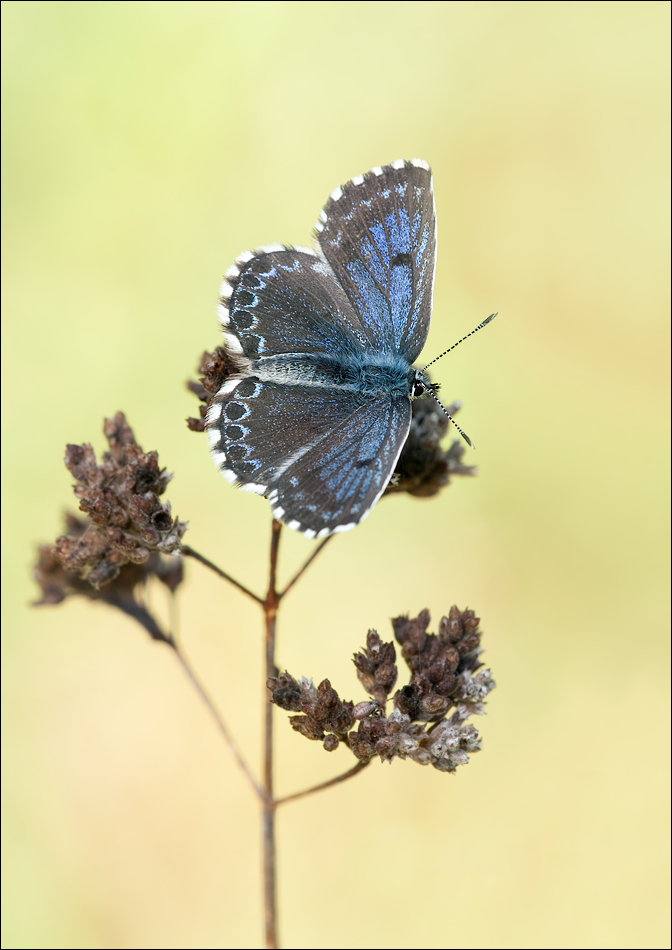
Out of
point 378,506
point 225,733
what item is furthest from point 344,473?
point 378,506

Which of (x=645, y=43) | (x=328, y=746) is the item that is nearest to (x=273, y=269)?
(x=328, y=746)

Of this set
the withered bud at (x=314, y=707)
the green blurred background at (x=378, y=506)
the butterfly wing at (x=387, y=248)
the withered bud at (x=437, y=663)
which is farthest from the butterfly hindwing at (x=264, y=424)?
the green blurred background at (x=378, y=506)

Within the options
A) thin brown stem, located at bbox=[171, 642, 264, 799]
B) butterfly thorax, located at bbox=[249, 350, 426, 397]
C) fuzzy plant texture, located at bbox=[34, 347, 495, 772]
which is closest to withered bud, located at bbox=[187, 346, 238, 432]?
fuzzy plant texture, located at bbox=[34, 347, 495, 772]

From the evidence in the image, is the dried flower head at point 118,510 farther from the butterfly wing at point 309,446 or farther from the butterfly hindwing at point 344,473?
the butterfly hindwing at point 344,473

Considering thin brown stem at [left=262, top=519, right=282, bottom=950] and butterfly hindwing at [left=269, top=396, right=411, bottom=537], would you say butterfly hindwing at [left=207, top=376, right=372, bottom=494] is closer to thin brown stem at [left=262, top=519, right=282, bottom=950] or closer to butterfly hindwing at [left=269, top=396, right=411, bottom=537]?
butterfly hindwing at [left=269, top=396, right=411, bottom=537]

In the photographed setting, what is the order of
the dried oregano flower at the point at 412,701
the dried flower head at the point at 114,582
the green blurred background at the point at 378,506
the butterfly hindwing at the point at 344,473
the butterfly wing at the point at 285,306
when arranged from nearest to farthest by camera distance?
the butterfly hindwing at the point at 344,473 → the dried oregano flower at the point at 412,701 → the butterfly wing at the point at 285,306 → the dried flower head at the point at 114,582 → the green blurred background at the point at 378,506

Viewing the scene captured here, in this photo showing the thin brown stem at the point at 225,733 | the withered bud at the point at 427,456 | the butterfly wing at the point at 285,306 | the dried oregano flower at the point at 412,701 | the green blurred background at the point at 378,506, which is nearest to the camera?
the dried oregano flower at the point at 412,701
